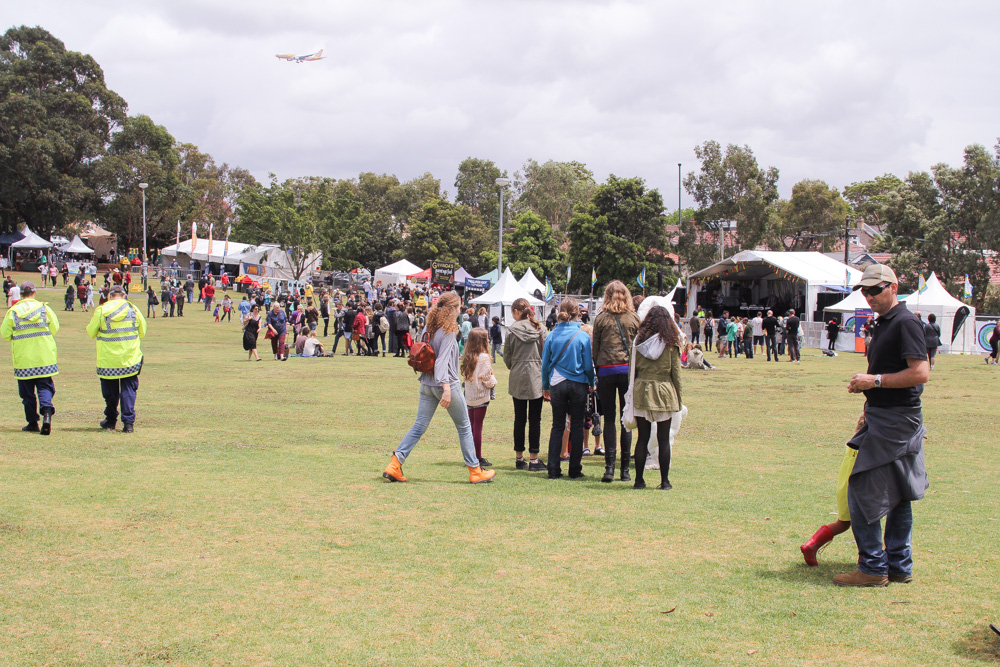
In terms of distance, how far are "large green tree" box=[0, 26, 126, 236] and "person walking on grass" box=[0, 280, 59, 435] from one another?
61814mm

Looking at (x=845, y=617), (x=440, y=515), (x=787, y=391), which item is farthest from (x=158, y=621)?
(x=787, y=391)

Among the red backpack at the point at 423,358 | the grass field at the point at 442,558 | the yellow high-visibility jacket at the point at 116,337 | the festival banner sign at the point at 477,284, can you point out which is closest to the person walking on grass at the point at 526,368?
the grass field at the point at 442,558

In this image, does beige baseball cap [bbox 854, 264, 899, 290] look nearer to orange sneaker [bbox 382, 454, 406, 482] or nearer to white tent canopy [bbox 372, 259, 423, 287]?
orange sneaker [bbox 382, 454, 406, 482]

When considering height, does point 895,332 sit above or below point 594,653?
above

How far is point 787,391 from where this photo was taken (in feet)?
61.3

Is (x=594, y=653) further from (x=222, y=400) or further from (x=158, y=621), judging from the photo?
(x=222, y=400)

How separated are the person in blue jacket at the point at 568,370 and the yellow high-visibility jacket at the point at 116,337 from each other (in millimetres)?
4988

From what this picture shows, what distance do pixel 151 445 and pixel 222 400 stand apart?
5.04 metres

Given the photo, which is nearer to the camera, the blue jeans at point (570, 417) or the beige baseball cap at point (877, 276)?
the beige baseball cap at point (877, 276)

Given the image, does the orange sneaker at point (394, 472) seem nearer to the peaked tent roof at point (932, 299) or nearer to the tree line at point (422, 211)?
the peaked tent roof at point (932, 299)

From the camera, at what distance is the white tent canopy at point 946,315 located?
3322cm

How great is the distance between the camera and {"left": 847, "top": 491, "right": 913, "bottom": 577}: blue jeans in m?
4.88

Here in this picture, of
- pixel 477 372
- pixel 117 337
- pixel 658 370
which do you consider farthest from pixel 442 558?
pixel 117 337

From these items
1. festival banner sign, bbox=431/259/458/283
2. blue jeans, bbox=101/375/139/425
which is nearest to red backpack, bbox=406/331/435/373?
blue jeans, bbox=101/375/139/425
